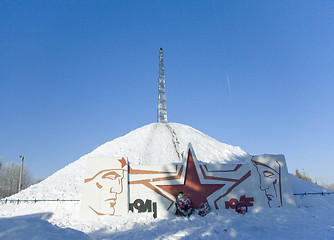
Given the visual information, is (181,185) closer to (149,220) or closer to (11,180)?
(149,220)

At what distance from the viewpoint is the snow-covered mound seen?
19.9 metres

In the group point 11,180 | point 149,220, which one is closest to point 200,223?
point 149,220

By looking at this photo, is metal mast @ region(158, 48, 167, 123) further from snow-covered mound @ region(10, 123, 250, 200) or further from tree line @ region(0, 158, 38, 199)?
tree line @ region(0, 158, 38, 199)

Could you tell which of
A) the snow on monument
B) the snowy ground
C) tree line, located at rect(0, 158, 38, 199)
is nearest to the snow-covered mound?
the snowy ground

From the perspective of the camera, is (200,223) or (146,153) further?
(146,153)

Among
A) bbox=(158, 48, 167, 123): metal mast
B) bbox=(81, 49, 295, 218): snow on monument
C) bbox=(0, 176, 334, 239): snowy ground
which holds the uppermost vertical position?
bbox=(158, 48, 167, 123): metal mast

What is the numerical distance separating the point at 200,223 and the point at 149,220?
127 inches

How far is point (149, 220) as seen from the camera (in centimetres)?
1408

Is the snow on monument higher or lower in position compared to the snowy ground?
higher

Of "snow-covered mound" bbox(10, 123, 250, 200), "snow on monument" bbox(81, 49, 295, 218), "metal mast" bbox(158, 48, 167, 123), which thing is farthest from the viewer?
"metal mast" bbox(158, 48, 167, 123)

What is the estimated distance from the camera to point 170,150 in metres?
26.2

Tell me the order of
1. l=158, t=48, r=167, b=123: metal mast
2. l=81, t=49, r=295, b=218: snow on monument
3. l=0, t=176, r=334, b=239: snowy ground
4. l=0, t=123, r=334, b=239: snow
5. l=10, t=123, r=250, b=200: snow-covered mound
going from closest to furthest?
l=0, t=123, r=334, b=239: snow, l=0, t=176, r=334, b=239: snowy ground, l=81, t=49, r=295, b=218: snow on monument, l=10, t=123, r=250, b=200: snow-covered mound, l=158, t=48, r=167, b=123: metal mast

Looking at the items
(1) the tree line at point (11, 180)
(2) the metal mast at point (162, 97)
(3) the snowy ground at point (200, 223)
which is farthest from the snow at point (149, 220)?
(1) the tree line at point (11, 180)

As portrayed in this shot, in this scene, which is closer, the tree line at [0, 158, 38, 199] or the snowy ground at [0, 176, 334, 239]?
the snowy ground at [0, 176, 334, 239]
